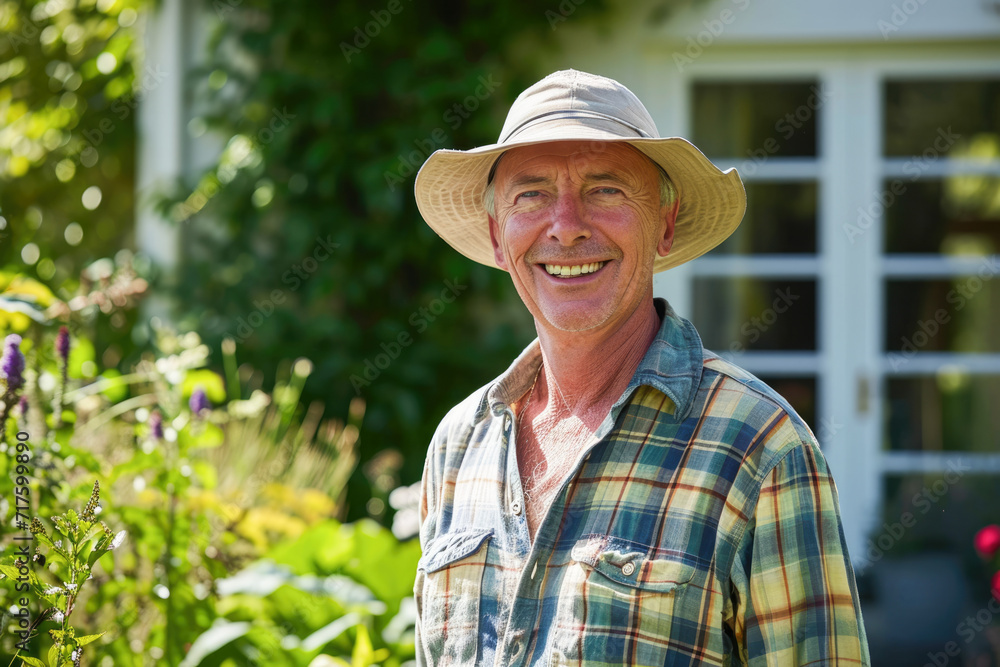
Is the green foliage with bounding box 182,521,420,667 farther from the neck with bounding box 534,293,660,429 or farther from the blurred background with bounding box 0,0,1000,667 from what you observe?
the blurred background with bounding box 0,0,1000,667

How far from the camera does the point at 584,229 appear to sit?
1539mm

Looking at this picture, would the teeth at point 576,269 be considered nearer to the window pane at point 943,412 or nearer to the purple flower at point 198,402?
the purple flower at point 198,402

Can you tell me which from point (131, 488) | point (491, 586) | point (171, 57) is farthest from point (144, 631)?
point (171, 57)

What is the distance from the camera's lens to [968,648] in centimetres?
331

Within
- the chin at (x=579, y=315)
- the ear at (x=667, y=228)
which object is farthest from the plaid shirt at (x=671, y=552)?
the ear at (x=667, y=228)

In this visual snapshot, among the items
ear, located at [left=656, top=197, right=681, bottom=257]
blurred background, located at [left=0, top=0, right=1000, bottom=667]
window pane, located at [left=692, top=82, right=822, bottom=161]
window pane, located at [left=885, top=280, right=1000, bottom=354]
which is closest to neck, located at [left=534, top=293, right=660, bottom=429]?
ear, located at [left=656, top=197, right=681, bottom=257]

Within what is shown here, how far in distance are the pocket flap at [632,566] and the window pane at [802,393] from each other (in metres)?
3.10

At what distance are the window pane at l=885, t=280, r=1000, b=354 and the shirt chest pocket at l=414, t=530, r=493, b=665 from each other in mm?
3285

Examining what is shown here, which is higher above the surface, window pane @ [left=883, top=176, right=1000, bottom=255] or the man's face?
window pane @ [left=883, top=176, right=1000, bottom=255]

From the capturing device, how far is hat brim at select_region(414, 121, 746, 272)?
1520 mm

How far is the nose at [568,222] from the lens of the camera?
5.04 ft

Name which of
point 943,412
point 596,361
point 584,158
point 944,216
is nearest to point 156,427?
point 596,361

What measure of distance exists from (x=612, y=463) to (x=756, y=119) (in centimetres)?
330

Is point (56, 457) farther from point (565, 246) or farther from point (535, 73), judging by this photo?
point (535, 73)
